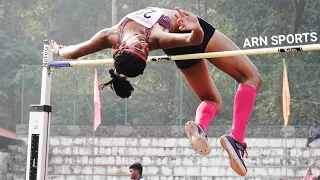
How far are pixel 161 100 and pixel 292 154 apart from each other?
4711 millimetres

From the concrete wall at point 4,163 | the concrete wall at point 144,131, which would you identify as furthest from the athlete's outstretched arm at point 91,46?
the concrete wall at point 144,131

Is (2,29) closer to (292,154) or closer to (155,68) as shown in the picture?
(155,68)

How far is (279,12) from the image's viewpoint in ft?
66.8

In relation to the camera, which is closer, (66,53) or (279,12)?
(66,53)

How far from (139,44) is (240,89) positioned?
900mm

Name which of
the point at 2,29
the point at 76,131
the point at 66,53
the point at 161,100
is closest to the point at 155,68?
the point at 161,100

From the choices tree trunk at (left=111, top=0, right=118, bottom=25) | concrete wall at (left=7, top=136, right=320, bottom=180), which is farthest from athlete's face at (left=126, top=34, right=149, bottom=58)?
tree trunk at (left=111, top=0, right=118, bottom=25)

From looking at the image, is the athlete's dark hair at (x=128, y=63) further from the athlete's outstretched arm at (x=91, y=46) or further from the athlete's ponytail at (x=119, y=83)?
the athlete's outstretched arm at (x=91, y=46)

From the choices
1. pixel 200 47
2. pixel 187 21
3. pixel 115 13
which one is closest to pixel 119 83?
pixel 200 47

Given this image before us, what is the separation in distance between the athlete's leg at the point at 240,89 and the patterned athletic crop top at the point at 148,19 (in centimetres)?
37

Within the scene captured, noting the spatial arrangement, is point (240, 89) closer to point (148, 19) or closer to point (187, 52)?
point (187, 52)

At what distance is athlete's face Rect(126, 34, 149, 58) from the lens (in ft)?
14.6

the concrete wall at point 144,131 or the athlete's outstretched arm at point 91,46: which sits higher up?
the concrete wall at point 144,131

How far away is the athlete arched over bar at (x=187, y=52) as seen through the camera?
4.46m
